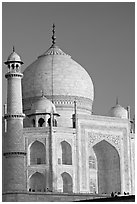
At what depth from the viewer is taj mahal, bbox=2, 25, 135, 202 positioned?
20.8m

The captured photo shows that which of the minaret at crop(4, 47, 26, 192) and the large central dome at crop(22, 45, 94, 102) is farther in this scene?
the large central dome at crop(22, 45, 94, 102)

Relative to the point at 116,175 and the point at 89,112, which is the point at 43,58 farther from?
the point at 116,175

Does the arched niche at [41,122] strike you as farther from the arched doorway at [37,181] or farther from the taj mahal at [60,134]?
the arched doorway at [37,181]

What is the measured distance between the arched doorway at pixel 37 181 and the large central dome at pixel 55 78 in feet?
13.4

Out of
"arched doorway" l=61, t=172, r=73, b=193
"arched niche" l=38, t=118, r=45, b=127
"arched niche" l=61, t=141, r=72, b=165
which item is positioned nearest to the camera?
"arched doorway" l=61, t=172, r=73, b=193

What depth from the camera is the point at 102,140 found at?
24688mm

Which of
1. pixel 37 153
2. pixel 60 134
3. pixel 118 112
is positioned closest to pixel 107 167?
pixel 118 112

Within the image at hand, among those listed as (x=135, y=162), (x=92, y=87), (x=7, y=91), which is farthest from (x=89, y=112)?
(x=7, y=91)

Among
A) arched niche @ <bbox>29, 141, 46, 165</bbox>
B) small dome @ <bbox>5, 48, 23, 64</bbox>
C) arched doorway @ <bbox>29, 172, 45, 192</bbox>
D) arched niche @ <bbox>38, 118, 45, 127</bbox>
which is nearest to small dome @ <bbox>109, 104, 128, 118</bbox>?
arched niche @ <bbox>38, 118, 45, 127</bbox>

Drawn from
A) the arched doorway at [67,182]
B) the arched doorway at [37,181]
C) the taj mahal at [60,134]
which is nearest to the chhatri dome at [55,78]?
the taj mahal at [60,134]

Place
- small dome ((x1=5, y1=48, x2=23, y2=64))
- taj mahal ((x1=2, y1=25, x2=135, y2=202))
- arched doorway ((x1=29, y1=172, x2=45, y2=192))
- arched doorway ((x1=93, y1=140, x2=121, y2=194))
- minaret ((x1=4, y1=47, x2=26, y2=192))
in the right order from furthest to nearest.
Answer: arched doorway ((x1=93, y1=140, x2=121, y2=194)) → arched doorway ((x1=29, y1=172, x2=45, y2=192)) → small dome ((x1=5, y1=48, x2=23, y2=64)) → taj mahal ((x1=2, y1=25, x2=135, y2=202)) → minaret ((x1=4, y1=47, x2=26, y2=192))

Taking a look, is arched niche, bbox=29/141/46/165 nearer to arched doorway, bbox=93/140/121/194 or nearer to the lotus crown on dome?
arched doorway, bbox=93/140/121/194

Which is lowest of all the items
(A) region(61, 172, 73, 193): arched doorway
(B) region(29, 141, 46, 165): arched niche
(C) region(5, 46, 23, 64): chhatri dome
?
(A) region(61, 172, 73, 193): arched doorway

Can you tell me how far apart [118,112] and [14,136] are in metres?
6.93
